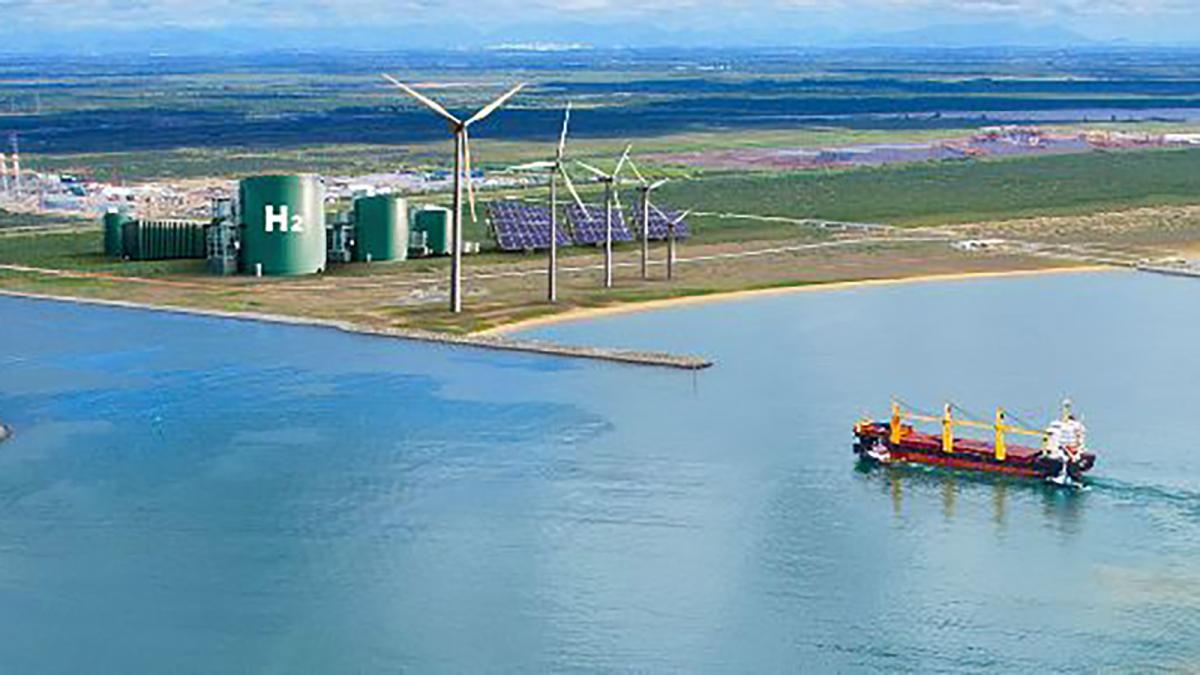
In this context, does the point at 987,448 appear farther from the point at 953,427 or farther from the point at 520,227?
the point at 520,227

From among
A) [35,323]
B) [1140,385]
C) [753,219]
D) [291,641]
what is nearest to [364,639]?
[291,641]

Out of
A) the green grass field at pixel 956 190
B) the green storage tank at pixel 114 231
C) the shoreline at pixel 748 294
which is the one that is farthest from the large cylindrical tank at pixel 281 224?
the green grass field at pixel 956 190

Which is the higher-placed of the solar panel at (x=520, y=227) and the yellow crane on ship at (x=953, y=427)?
the solar panel at (x=520, y=227)

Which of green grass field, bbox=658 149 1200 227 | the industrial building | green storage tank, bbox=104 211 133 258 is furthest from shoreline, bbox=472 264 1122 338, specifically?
green storage tank, bbox=104 211 133 258

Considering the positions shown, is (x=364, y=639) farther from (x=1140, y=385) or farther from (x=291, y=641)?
(x=1140, y=385)

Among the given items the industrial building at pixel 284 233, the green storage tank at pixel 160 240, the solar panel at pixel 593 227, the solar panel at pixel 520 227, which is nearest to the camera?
the industrial building at pixel 284 233

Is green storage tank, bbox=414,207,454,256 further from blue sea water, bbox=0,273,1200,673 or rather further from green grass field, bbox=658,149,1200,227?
blue sea water, bbox=0,273,1200,673

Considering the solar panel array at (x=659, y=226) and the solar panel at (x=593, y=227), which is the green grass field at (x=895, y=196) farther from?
the solar panel at (x=593, y=227)
